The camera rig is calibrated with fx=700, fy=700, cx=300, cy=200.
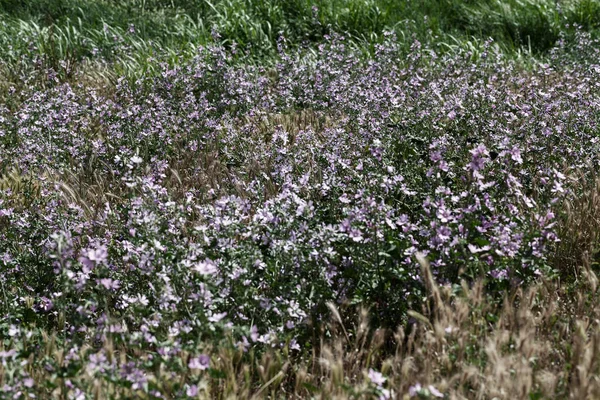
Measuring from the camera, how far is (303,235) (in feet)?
9.87

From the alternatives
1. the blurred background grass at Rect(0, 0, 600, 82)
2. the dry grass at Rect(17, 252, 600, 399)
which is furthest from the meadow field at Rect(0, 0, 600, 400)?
the blurred background grass at Rect(0, 0, 600, 82)

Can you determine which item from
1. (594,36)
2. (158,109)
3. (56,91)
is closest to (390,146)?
(158,109)

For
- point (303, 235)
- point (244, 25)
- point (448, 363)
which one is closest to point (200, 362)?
point (448, 363)

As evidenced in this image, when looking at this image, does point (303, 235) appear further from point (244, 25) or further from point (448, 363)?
point (244, 25)

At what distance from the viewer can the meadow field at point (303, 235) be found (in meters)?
2.34

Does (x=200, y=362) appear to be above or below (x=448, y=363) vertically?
below

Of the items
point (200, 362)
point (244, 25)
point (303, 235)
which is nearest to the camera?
point (200, 362)

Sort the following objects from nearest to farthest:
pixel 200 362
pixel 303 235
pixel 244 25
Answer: pixel 200 362 < pixel 303 235 < pixel 244 25

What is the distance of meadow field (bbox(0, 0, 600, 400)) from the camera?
234 cm

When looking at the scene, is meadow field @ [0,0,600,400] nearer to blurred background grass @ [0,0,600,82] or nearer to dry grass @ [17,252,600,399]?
dry grass @ [17,252,600,399]

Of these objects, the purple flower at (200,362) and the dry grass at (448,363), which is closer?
the dry grass at (448,363)

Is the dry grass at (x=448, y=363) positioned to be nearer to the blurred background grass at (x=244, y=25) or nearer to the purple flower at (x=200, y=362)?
the purple flower at (x=200, y=362)

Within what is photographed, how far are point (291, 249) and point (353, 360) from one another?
19.7 inches

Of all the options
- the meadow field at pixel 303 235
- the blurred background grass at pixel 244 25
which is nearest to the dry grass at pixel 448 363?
the meadow field at pixel 303 235
